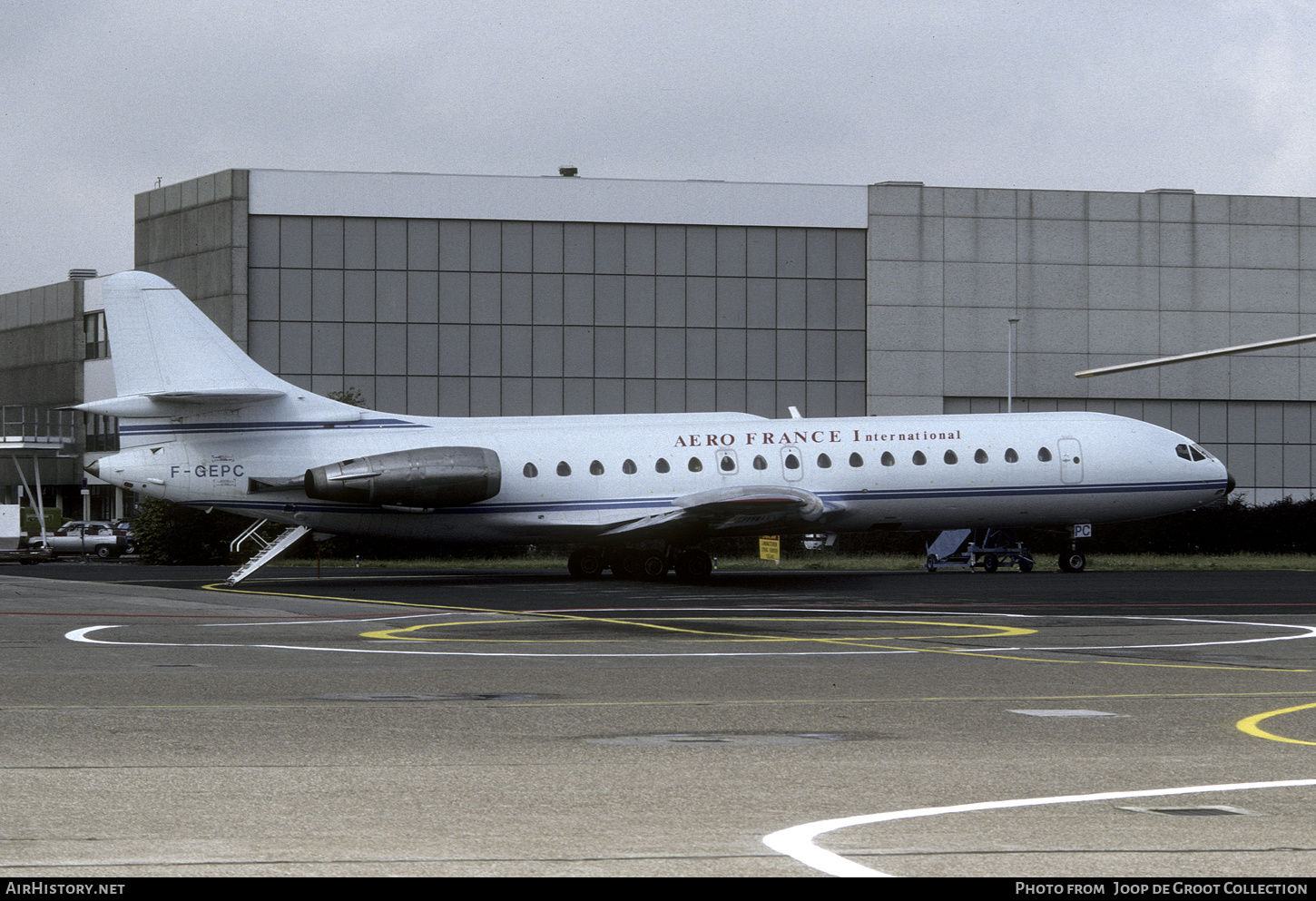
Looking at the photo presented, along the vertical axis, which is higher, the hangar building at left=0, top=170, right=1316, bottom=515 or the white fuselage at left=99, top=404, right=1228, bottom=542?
the hangar building at left=0, top=170, right=1316, bottom=515

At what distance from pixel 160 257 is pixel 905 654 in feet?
199

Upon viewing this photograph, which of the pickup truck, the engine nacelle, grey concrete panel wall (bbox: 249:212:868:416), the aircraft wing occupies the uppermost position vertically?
grey concrete panel wall (bbox: 249:212:868:416)

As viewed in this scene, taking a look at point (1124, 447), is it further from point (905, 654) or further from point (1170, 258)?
point (1170, 258)

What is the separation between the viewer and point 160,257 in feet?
233

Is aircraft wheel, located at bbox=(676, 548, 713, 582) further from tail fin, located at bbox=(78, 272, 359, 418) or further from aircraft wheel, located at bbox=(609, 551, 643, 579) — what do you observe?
tail fin, located at bbox=(78, 272, 359, 418)

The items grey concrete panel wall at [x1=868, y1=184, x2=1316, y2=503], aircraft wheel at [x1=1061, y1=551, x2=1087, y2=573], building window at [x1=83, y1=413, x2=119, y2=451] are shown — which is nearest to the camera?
aircraft wheel at [x1=1061, y1=551, x2=1087, y2=573]

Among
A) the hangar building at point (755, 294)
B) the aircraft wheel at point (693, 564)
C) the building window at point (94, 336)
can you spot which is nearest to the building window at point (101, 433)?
the building window at point (94, 336)

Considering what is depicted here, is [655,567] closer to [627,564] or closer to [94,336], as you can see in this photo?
[627,564]

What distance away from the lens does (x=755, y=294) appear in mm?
69188

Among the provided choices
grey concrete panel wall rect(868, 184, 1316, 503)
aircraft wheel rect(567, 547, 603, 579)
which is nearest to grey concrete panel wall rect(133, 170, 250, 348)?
grey concrete panel wall rect(868, 184, 1316, 503)

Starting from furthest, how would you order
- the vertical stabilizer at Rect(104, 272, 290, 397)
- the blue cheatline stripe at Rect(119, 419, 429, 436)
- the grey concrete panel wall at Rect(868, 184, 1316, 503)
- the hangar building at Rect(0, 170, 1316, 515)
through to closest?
the grey concrete panel wall at Rect(868, 184, 1316, 503), the hangar building at Rect(0, 170, 1316, 515), the blue cheatline stripe at Rect(119, 419, 429, 436), the vertical stabilizer at Rect(104, 272, 290, 397)

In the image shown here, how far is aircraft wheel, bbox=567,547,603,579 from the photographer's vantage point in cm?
3531

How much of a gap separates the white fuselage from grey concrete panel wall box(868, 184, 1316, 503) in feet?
106

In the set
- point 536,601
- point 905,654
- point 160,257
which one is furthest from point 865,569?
point 160,257
